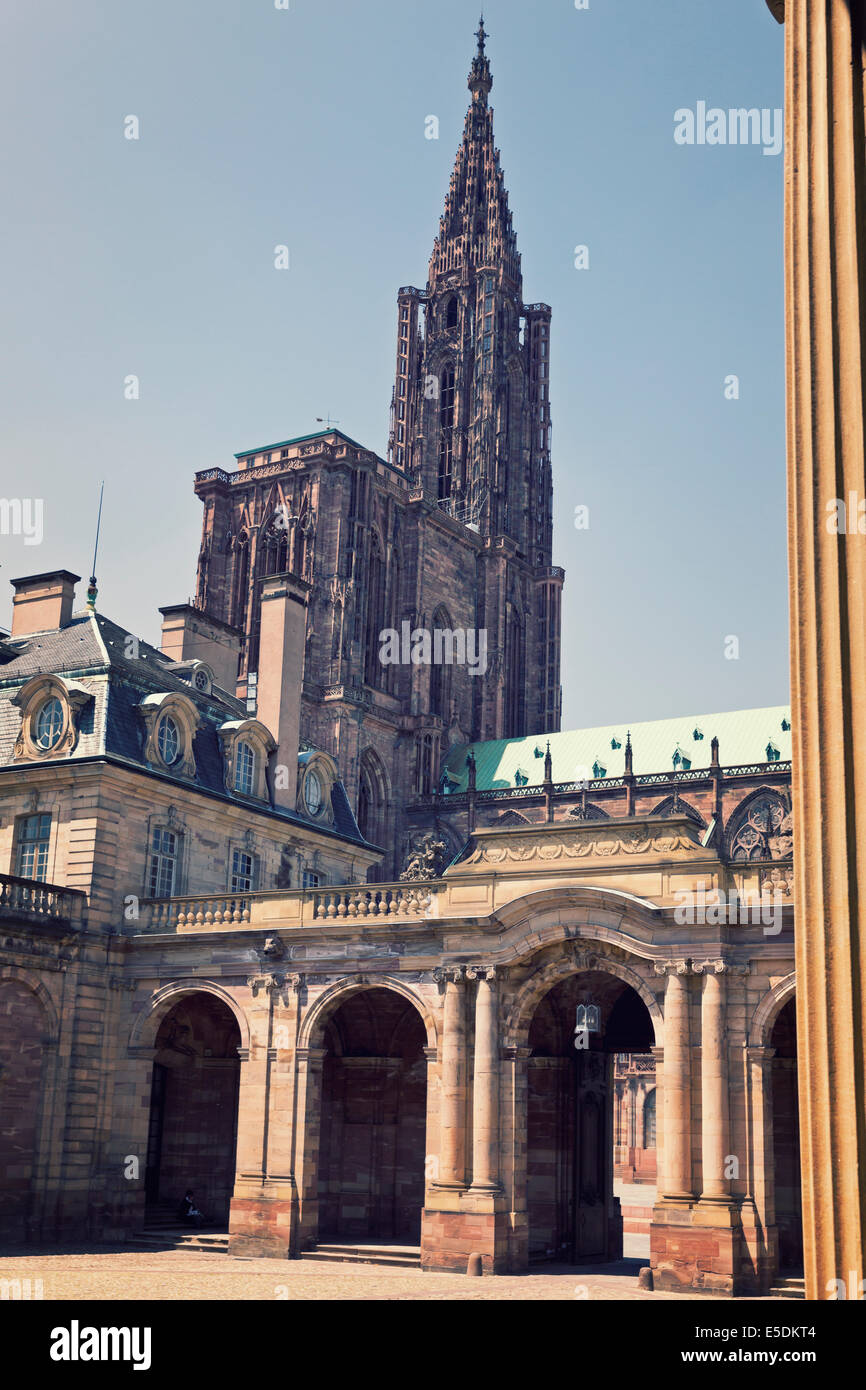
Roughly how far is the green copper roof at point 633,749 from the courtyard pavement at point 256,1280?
4630 centimetres

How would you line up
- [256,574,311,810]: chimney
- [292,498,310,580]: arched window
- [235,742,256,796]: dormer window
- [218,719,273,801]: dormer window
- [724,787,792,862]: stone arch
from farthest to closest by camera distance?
1. [292,498,310,580]: arched window
2. [724,787,792,862]: stone arch
3. [256,574,311,810]: chimney
4. [235,742,256,796]: dormer window
5. [218,719,273,801]: dormer window

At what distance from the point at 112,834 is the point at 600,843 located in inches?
491

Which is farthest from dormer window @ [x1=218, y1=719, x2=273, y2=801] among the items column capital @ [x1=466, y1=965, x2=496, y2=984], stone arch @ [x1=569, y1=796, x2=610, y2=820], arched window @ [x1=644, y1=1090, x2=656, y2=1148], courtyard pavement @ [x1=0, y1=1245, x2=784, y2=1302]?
arched window @ [x1=644, y1=1090, x2=656, y2=1148]

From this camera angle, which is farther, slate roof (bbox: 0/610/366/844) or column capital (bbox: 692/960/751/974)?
slate roof (bbox: 0/610/366/844)

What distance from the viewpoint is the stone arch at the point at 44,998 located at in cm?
3216

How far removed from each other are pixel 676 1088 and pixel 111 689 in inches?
678

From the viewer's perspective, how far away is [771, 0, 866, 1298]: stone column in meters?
Result: 10.2

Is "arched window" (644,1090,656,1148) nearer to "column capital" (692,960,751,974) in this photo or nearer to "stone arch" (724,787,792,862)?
"stone arch" (724,787,792,862)

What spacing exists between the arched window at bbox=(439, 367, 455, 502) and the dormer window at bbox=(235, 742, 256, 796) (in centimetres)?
6374

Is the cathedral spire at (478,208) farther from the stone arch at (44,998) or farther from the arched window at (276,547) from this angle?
the stone arch at (44,998)

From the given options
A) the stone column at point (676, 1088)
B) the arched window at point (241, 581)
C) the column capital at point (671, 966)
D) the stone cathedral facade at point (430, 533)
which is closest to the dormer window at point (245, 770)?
the column capital at point (671, 966)

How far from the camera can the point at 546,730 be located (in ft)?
316

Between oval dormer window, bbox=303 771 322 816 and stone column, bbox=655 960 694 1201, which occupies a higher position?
oval dormer window, bbox=303 771 322 816

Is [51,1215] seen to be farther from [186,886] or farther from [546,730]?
[546,730]
